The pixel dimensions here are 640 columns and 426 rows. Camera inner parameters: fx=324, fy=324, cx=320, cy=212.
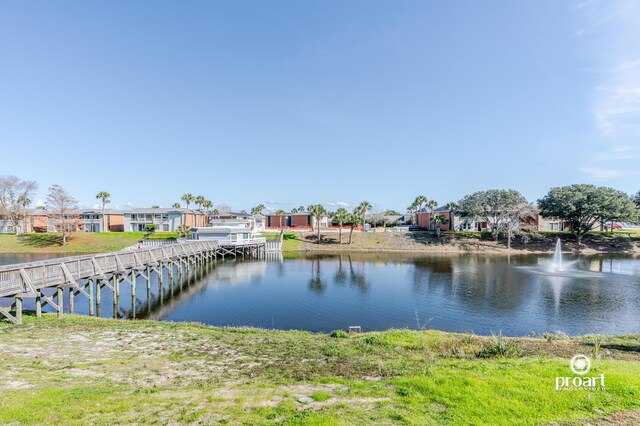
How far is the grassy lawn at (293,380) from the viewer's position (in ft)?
21.8

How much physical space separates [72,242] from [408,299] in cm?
6872

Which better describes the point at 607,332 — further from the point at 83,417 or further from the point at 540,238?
the point at 540,238

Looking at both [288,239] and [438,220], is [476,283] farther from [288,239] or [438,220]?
[288,239]

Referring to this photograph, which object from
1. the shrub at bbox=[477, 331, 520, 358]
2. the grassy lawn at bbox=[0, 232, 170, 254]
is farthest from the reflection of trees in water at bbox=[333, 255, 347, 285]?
the grassy lawn at bbox=[0, 232, 170, 254]

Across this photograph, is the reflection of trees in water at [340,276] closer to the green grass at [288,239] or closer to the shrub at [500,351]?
the green grass at [288,239]

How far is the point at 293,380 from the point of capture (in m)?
8.84

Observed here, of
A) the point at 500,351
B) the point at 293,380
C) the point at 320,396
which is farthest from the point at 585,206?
the point at 320,396

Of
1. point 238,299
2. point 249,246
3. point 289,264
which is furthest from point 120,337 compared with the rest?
point 249,246

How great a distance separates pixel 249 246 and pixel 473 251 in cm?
4274

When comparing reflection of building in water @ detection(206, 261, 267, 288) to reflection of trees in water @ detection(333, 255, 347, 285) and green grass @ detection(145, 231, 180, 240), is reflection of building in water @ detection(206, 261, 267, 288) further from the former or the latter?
green grass @ detection(145, 231, 180, 240)

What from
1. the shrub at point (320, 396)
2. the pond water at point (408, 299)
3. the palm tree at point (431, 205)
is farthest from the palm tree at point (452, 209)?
the shrub at point (320, 396)

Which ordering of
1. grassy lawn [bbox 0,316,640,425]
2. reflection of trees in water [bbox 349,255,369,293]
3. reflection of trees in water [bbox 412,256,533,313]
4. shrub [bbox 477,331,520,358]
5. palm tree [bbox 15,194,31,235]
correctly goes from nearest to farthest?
grassy lawn [bbox 0,316,640,425]
shrub [bbox 477,331,520,358]
reflection of trees in water [bbox 412,256,533,313]
reflection of trees in water [bbox 349,255,369,293]
palm tree [bbox 15,194,31,235]

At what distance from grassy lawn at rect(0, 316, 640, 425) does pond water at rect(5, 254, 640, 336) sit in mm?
6802

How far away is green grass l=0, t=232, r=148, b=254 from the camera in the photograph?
6028 cm
